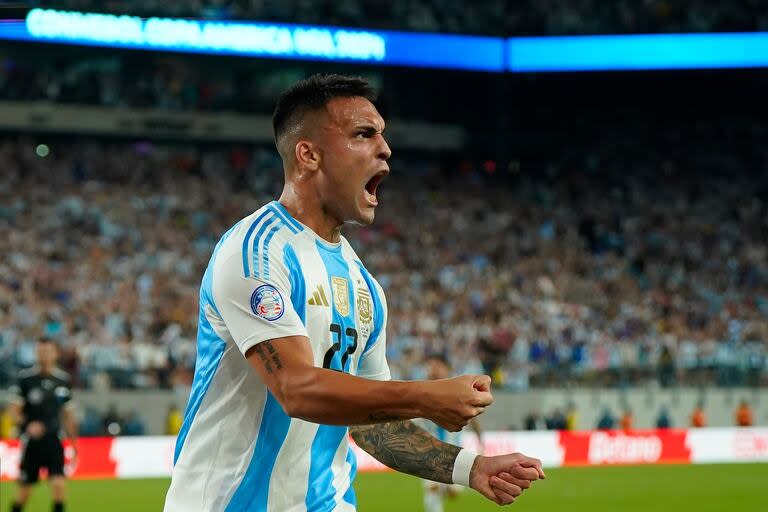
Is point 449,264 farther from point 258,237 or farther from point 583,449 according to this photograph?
point 258,237

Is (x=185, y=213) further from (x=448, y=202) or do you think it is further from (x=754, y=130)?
(x=754, y=130)

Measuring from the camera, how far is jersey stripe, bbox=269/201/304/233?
142 inches

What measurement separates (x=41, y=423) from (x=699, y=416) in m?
14.2

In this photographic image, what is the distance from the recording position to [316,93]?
3.60 m

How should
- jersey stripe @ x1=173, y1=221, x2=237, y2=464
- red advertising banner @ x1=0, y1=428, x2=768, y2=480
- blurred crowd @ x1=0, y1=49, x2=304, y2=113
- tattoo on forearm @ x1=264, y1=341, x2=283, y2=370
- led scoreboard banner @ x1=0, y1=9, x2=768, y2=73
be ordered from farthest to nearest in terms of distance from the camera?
blurred crowd @ x1=0, y1=49, x2=304, y2=113, led scoreboard banner @ x1=0, y1=9, x2=768, y2=73, red advertising banner @ x1=0, y1=428, x2=768, y2=480, jersey stripe @ x1=173, y1=221, x2=237, y2=464, tattoo on forearm @ x1=264, y1=341, x2=283, y2=370

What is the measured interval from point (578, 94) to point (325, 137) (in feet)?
98.5

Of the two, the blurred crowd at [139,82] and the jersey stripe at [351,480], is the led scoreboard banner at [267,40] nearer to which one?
the blurred crowd at [139,82]

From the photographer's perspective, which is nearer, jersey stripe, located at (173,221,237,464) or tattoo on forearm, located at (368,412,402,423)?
tattoo on forearm, located at (368,412,402,423)

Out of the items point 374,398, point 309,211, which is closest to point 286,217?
point 309,211

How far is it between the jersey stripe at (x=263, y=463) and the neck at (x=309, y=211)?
1.99ft

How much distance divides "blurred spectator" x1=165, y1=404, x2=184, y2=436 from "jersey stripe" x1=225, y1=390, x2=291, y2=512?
1560 centimetres

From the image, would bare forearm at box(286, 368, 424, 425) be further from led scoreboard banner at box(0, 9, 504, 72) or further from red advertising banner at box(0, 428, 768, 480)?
led scoreboard banner at box(0, 9, 504, 72)

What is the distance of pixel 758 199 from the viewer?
29.6 m

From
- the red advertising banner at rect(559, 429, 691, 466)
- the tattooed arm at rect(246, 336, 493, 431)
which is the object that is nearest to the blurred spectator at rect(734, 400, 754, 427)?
the red advertising banner at rect(559, 429, 691, 466)
